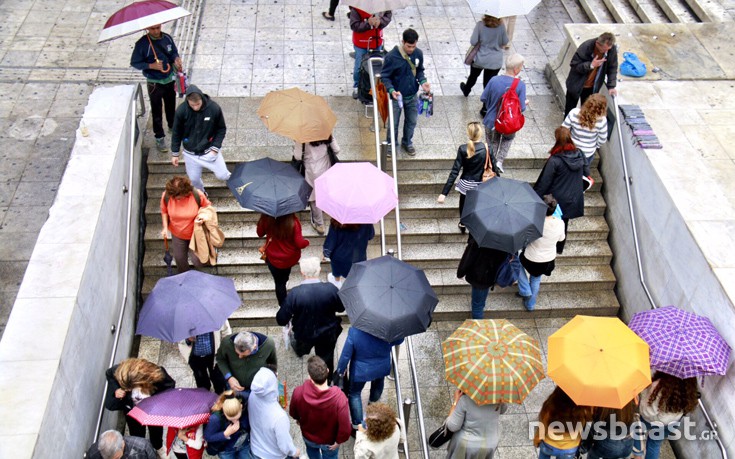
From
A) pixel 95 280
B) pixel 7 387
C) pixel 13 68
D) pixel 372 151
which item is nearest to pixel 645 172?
pixel 372 151

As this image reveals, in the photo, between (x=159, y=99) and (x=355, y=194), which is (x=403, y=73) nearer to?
(x=355, y=194)

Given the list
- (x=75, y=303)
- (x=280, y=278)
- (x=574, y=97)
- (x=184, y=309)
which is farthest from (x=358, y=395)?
(x=574, y=97)

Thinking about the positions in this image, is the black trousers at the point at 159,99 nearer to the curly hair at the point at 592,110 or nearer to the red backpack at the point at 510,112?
the red backpack at the point at 510,112

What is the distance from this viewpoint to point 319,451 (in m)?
6.64

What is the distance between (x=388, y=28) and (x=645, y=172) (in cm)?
532

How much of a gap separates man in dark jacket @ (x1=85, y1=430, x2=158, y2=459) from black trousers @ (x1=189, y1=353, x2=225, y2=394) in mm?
1227

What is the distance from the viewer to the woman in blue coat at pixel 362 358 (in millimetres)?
6473

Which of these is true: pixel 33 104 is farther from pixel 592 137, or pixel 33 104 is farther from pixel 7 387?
pixel 592 137

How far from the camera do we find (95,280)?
7.26 meters

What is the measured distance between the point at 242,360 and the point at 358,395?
1313mm

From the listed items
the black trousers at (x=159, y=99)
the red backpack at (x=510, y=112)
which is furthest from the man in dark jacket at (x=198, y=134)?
the red backpack at (x=510, y=112)

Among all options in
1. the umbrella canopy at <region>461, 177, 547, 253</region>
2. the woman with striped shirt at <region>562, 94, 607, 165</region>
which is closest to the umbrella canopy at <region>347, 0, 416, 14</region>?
the woman with striped shirt at <region>562, 94, 607, 165</region>

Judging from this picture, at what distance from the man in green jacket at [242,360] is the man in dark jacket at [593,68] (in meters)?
5.50

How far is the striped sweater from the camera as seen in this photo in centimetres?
844
